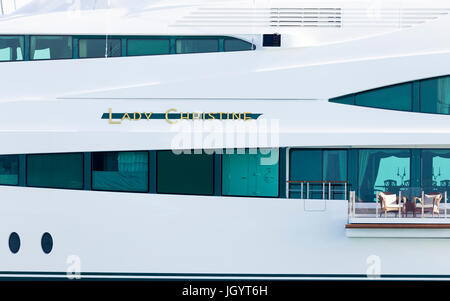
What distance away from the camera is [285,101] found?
1377 centimetres

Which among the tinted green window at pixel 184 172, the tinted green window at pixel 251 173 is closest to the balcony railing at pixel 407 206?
the tinted green window at pixel 251 173

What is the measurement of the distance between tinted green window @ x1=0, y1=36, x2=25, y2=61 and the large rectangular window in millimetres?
2080

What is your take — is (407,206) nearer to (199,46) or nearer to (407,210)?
(407,210)

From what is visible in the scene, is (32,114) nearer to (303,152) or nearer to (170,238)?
(170,238)

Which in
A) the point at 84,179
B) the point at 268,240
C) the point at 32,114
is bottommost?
the point at 268,240

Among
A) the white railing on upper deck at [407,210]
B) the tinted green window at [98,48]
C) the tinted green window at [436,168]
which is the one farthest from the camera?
the tinted green window at [98,48]

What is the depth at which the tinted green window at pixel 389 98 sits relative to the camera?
542 inches

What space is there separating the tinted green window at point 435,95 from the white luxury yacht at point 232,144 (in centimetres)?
2

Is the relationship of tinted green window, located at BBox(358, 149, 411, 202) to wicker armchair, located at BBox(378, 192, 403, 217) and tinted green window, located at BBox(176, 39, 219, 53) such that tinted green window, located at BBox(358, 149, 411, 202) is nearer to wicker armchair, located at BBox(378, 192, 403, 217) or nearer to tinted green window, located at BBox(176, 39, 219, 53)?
wicker armchair, located at BBox(378, 192, 403, 217)

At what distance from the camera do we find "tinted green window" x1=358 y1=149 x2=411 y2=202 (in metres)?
13.8

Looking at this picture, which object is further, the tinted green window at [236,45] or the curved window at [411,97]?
the tinted green window at [236,45]

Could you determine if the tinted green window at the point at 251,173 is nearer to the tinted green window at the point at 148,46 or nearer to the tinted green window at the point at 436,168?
the tinted green window at the point at 148,46
